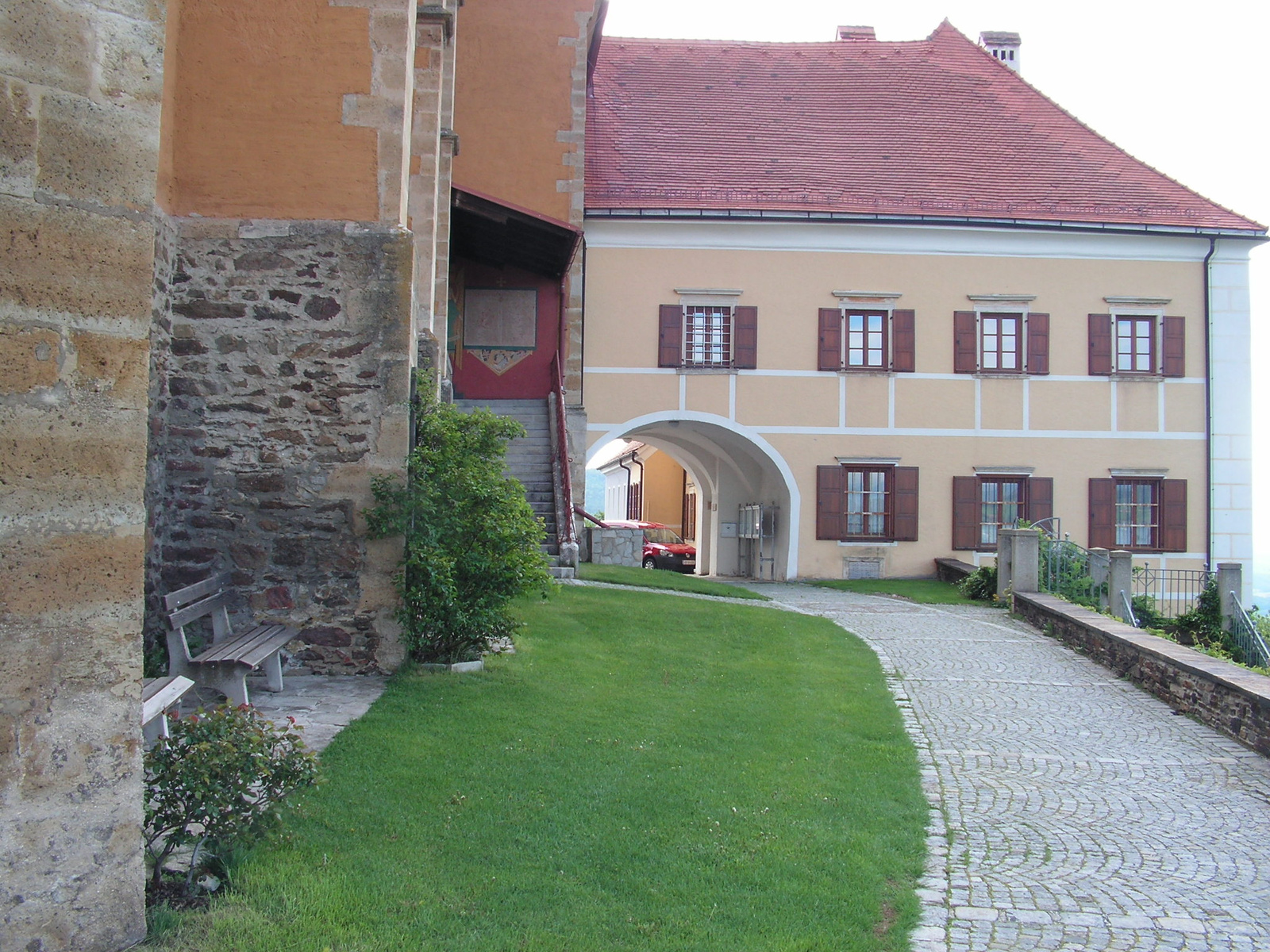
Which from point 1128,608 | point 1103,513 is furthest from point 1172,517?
point 1128,608

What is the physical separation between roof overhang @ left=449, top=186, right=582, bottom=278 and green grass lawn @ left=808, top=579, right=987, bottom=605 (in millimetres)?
7091

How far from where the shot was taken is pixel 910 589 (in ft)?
60.1

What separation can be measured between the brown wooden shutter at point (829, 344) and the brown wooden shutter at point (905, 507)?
7.38 feet

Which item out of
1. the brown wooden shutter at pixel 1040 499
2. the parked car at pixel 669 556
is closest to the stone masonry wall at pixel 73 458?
the brown wooden shutter at pixel 1040 499

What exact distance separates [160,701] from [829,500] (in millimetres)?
16310

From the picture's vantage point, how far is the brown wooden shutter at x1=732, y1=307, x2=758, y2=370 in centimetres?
1973

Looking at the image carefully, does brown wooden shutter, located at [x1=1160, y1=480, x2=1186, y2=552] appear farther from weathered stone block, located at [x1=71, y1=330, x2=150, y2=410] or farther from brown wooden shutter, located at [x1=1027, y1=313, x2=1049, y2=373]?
weathered stone block, located at [x1=71, y1=330, x2=150, y2=410]

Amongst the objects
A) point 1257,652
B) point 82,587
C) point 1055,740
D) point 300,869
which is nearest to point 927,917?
point 300,869

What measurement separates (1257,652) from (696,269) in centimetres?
1082

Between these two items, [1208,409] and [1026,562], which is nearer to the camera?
[1026,562]

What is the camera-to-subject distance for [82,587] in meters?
3.05

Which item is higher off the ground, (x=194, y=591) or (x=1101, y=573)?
(x=194, y=591)

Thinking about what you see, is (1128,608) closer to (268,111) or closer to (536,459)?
(536,459)

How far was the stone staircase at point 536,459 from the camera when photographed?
15078mm
